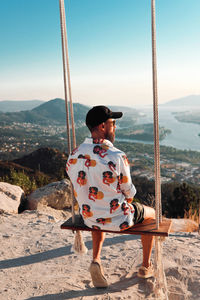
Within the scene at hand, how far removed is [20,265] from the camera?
8.21 ft

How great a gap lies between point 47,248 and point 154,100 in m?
1.91

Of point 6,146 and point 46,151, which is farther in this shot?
point 6,146

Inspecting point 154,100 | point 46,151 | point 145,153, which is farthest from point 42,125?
point 154,100

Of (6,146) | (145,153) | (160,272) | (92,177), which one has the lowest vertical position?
(145,153)

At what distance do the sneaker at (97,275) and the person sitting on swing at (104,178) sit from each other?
33cm

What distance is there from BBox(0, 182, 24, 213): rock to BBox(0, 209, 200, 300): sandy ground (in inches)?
20.0

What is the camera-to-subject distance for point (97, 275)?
1986mm

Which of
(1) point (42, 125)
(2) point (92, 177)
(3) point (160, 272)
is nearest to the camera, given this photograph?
(2) point (92, 177)

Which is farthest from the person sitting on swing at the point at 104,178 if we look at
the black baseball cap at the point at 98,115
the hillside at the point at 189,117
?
the hillside at the point at 189,117

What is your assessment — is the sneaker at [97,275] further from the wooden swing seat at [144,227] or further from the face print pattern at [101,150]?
the face print pattern at [101,150]

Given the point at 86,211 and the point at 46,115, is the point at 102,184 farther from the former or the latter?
the point at 46,115

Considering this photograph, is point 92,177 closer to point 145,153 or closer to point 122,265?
point 122,265

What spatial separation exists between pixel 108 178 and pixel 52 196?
10.9 ft

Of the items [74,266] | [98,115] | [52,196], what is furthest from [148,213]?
[52,196]
